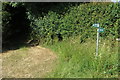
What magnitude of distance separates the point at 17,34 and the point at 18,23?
2.05ft

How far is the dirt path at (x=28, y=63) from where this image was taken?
361 centimetres

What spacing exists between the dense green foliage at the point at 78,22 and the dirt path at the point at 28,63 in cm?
105

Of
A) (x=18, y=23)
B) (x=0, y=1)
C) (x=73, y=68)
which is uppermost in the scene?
(x=0, y=1)

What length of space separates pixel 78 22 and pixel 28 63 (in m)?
2.55

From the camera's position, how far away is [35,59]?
4500 millimetres

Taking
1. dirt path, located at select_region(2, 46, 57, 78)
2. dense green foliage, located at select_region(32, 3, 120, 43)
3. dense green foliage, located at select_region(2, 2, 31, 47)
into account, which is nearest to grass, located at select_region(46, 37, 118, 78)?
dirt path, located at select_region(2, 46, 57, 78)

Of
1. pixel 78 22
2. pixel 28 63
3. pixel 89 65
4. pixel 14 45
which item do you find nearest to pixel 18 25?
pixel 14 45

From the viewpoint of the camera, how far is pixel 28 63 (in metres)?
4.22

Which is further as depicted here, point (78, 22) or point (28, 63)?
point (78, 22)

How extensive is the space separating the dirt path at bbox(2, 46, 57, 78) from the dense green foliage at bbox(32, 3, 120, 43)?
1055 millimetres

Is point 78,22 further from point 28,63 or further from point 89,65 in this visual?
point 28,63

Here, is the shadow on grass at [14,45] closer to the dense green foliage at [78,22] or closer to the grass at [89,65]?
the dense green foliage at [78,22]

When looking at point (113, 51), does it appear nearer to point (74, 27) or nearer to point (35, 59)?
point (74, 27)

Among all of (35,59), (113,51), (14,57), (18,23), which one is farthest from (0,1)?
(113,51)
